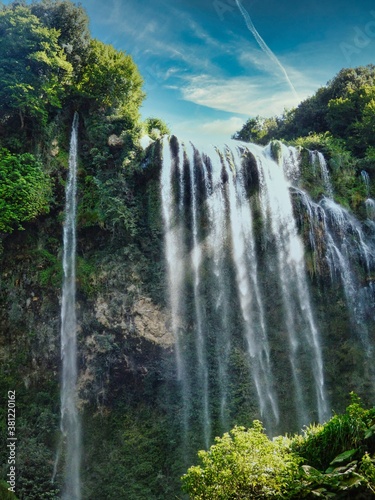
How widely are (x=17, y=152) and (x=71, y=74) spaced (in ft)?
15.4

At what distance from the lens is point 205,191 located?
17.3 m

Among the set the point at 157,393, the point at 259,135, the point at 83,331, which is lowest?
the point at 157,393

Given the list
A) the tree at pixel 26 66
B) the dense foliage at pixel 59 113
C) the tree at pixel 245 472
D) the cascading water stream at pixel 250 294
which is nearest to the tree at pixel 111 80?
the dense foliage at pixel 59 113

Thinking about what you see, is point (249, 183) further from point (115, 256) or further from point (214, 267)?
point (115, 256)

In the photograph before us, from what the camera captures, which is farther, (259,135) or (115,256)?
(259,135)

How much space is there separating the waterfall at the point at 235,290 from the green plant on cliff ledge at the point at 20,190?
189 inches

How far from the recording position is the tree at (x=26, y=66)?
16.7 meters

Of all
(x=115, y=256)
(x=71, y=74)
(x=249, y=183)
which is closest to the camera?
(x=115, y=256)

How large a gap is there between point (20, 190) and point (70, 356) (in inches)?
253

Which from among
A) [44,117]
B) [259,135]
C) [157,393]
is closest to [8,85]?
[44,117]

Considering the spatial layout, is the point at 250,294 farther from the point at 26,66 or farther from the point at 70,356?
the point at 26,66

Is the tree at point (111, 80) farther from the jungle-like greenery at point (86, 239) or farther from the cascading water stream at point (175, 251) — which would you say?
the cascading water stream at point (175, 251)

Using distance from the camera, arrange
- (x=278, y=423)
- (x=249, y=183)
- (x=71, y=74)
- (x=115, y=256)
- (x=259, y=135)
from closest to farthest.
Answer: (x=278, y=423) → (x=115, y=256) → (x=249, y=183) → (x=71, y=74) → (x=259, y=135)

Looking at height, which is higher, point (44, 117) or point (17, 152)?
point (44, 117)
